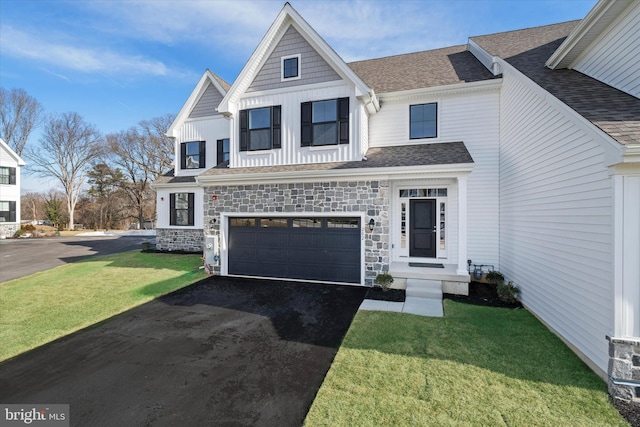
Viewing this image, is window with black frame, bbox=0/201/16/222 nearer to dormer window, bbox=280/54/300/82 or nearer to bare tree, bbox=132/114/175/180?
bare tree, bbox=132/114/175/180

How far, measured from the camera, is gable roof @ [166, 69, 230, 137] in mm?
13706

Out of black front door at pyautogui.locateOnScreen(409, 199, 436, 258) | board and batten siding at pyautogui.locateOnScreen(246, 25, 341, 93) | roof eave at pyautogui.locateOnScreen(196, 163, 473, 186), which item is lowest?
black front door at pyautogui.locateOnScreen(409, 199, 436, 258)

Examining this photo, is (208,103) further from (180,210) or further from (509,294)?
(509,294)

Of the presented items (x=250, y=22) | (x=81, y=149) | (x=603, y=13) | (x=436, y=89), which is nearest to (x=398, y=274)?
(x=436, y=89)

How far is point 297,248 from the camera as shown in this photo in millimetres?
9062

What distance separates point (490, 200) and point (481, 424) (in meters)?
7.42

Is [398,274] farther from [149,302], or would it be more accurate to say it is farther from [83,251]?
[83,251]

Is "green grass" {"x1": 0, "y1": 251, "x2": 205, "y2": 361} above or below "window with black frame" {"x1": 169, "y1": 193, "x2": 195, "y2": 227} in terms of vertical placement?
below

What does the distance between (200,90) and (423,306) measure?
1431cm

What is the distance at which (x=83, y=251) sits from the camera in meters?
16.0

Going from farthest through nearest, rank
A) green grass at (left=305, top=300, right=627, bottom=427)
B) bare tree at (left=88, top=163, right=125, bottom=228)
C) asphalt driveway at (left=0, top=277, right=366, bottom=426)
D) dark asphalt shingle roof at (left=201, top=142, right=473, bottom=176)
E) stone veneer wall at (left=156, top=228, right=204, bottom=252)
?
1. bare tree at (left=88, top=163, right=125, bottom=228)
2. stone veneer wall at (left=156, top=228, right=204, bottom=252)
3. dark asphalt shingle roof at (left=201, top=142, right=473, bottom=176)
4. asphalt driveway at (left=0, top=277, right=366, bottom=426)
5. green grass at (left=305, top=300, right=627, bottom=427)

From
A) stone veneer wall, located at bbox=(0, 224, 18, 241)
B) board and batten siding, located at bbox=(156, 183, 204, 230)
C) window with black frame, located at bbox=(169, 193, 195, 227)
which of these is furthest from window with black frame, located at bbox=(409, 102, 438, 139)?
stone veneer wall, located at bbox=(0, 224, 18, 241)

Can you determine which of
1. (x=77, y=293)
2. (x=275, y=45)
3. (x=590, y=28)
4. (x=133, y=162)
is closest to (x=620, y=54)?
(x=590, y=28)

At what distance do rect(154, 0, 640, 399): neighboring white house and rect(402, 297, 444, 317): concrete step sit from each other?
3.21ft
